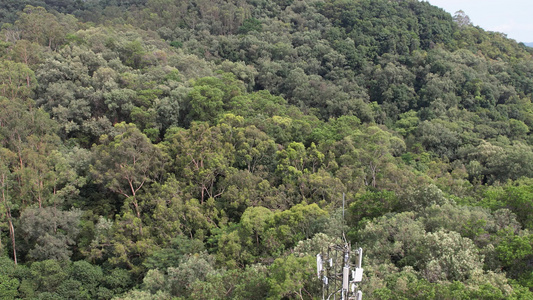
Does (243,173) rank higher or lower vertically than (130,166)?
higher

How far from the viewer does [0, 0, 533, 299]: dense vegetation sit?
15.3 metres

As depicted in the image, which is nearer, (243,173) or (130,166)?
(130,166)

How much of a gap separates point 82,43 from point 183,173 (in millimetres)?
18970

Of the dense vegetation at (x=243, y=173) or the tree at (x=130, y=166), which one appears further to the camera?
the tree at (x=130, y=166)

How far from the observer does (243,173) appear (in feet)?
73.8

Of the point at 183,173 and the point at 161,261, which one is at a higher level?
the point at 183,173

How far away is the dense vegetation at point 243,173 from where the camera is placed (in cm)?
1528

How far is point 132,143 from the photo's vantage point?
70.4 feet

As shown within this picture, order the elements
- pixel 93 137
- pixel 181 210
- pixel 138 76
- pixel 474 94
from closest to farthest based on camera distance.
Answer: pixel 181 210 < pixel 93 137 < pixel 138 76 < pixel 474 94

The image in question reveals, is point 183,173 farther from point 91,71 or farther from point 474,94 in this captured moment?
point 474,94

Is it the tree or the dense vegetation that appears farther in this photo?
the tree

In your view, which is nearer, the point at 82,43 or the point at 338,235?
the point at 338,235

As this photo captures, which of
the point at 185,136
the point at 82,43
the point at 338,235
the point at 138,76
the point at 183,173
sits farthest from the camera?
the point at 82,43

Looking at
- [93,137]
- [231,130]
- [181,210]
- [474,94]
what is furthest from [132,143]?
[474,94]
